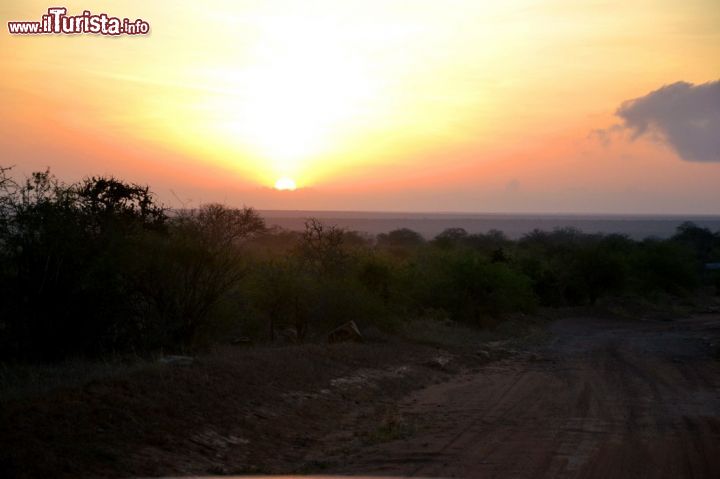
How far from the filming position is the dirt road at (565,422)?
11703 mm

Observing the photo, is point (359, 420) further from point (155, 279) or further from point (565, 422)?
point (155, 279)

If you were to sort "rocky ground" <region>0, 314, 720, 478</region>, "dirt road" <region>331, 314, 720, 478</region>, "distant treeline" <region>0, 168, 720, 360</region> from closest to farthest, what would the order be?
"rocky ground" <region>0, 314, 720, 478</region>, "dirt road" <region>331, 314, 720, 478</region>, "distant treeline" <region>0, 168, 720, 360</region>

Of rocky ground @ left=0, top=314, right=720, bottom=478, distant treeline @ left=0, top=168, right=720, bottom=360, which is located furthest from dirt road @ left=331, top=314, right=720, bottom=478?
distant treeline @ left=0, top=168, right=720, bottom=360

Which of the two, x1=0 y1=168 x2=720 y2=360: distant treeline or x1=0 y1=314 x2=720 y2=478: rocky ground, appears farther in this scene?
x1=0 y1=168 x2=720 y2=360: distant treeline

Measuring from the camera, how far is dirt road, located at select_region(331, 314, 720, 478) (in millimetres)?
11703

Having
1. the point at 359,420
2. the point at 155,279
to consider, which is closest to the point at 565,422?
the point at 359,420

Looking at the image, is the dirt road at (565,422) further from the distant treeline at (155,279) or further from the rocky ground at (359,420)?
the distant treeline at (155,279)

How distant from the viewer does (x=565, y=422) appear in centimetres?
1570

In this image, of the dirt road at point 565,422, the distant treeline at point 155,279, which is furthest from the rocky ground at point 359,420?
the distant treeline at point 155,279

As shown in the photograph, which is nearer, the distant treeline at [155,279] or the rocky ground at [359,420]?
the rocky ground at [359,420]

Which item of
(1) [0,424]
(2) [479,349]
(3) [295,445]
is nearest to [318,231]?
(2) [479,349]

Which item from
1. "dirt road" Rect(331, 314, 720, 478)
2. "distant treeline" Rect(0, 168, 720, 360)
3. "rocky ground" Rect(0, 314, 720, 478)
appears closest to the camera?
"rocky ground" Rect(0, 314, 720, 478)

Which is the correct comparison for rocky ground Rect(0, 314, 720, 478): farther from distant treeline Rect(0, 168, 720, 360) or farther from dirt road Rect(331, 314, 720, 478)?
distant treeline Rect(0, 168, 720, 360)

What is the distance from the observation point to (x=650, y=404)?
59.2ft
